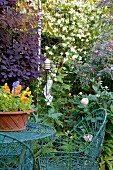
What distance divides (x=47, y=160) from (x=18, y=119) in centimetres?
57

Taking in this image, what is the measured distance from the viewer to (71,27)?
15.5 feet

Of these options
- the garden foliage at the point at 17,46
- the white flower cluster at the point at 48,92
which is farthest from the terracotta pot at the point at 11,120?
the white flower cluster at the point at 48,92

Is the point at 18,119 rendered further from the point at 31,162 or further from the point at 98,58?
the point at 98,58

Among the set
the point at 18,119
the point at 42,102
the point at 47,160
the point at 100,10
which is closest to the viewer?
the point at 18,119

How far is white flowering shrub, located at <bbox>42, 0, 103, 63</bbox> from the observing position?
182 inches

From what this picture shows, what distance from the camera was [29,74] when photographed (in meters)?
3.24

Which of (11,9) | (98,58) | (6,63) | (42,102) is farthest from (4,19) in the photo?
(98,58)

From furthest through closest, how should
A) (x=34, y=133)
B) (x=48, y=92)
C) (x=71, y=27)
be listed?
1. (x=71, y=27)
2. (x=48, y=92)
3. (x=34, y=133)

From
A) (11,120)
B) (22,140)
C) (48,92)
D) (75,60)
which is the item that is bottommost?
(22,140)

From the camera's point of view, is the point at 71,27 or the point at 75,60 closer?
the point at 75,60

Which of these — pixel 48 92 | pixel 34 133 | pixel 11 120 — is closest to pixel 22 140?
pixel 11 120

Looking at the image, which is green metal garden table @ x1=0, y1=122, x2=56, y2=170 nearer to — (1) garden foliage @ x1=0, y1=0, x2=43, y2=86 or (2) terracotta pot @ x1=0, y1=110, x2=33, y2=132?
(2) terracotta pot @ x1=0, y1=110, x2=33, y2=132

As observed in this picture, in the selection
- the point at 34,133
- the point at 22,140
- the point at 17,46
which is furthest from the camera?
the point at 17,46

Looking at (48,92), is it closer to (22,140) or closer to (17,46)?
(17,46)
